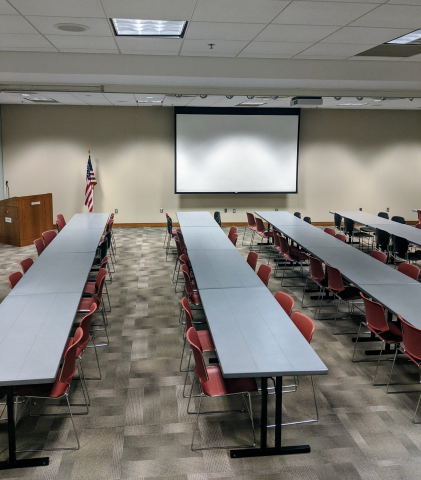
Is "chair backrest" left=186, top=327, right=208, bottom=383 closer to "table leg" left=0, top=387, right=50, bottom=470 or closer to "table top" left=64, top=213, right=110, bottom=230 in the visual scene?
"table leg" left=0, top=387, right=50, bottom=470

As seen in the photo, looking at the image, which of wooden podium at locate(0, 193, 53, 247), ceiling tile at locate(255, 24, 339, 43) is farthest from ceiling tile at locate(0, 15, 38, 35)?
wooden podium at locate(0, 193, 53, 247)

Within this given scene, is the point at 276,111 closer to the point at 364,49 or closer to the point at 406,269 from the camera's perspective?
the point at 364,49

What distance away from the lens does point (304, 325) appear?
424 centimetres

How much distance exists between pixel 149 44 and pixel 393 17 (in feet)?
10.1

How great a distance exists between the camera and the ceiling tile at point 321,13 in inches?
169

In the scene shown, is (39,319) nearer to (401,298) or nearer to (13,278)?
(13,278)

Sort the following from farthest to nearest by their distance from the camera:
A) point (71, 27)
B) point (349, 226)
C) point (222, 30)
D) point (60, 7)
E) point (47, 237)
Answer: point (349, 226), point (47, 237), point (222, 30), point (71, 27), point (60, 7)

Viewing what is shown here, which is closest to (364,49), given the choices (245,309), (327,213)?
(245,309)

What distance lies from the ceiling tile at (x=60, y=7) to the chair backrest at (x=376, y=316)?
163 inches

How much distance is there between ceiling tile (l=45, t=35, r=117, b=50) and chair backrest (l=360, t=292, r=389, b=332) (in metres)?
4.54

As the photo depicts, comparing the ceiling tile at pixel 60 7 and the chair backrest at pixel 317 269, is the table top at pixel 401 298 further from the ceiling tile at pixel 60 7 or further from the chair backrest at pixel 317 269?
the ceiling tile at pixel 60 7

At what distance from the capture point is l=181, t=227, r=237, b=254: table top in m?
7.21

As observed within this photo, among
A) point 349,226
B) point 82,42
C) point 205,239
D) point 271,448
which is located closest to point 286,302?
point 271,448

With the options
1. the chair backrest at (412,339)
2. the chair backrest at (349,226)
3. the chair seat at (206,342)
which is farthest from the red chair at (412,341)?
the chair backrest at (349,226)
